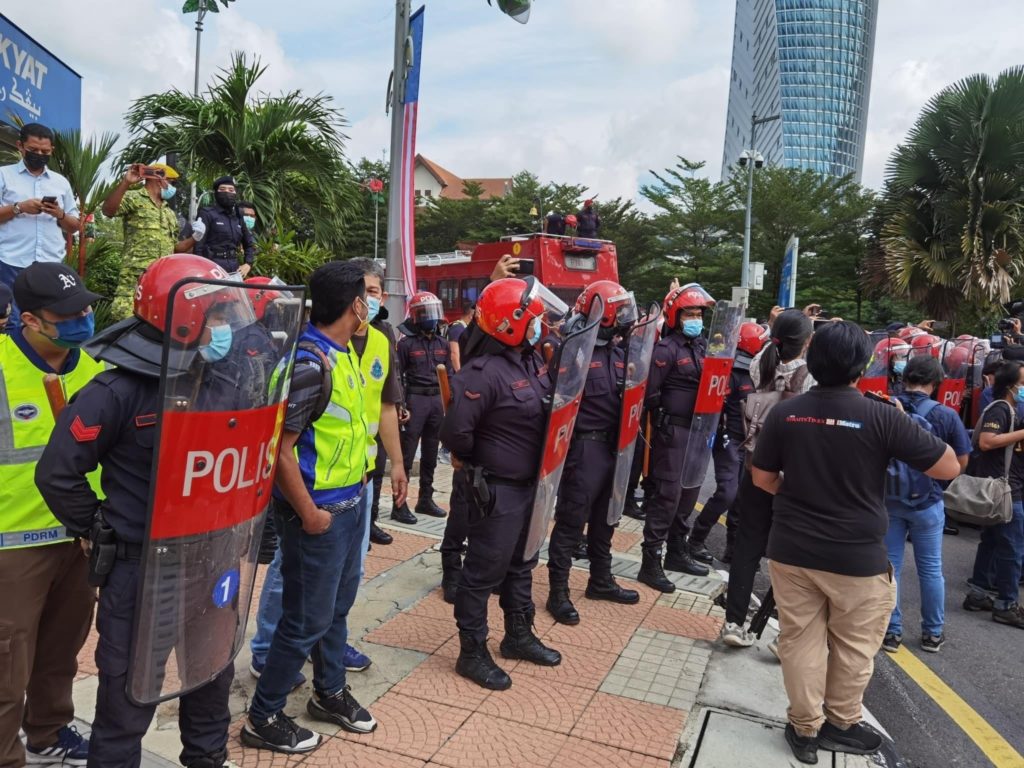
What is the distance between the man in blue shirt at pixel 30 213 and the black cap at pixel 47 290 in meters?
2.96

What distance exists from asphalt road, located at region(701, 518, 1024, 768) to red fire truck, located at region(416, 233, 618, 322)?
9027 millimetres

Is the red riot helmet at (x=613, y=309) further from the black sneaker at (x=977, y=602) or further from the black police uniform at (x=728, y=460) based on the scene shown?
the black sneaker at (x=977, y=602)

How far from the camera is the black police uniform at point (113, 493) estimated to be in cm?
219

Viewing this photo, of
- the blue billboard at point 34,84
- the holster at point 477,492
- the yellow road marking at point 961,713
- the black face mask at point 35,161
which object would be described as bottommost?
the yellow road marking at point 961,713

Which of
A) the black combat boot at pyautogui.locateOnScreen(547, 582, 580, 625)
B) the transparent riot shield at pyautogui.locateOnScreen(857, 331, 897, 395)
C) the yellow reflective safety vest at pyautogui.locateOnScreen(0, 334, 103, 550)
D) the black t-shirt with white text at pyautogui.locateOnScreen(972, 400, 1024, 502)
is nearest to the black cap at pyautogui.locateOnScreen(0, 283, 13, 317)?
the yellow reflective safety vest at pyautogui.locateOnScreen(0, 334, 103, 550)

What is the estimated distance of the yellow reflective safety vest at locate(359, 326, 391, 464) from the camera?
3760 millimetres

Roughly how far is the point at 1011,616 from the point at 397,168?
20.4 feet

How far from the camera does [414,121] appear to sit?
7.56 m

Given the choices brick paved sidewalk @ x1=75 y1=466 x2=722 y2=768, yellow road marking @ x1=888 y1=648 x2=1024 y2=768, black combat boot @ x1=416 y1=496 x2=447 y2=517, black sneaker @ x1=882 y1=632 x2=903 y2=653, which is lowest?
yellow road marking @ x1=888 y1=648 x2=1024 y2=768

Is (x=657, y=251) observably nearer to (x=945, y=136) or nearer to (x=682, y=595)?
(x=945, y=136)

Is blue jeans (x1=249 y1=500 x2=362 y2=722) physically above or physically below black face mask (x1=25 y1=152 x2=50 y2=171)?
below

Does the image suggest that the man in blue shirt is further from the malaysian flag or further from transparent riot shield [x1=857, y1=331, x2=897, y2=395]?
transparent riot shield [x1=857, y1=331, x2=897, y2=395]

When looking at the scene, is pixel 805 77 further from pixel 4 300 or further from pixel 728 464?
pixel 4 300

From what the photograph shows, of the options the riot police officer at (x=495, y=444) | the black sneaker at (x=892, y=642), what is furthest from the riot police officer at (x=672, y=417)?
the riot police officer at (x=495, y=444)
